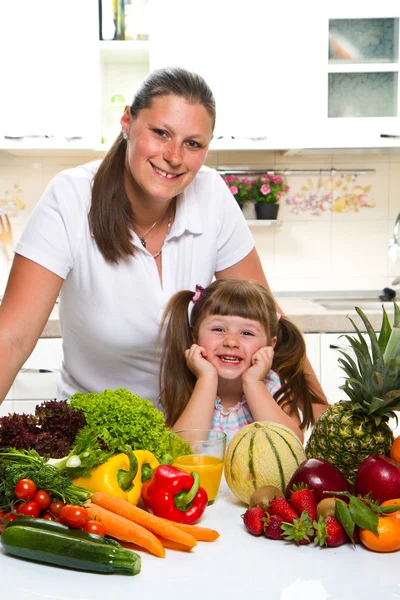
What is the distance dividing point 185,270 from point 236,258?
17 cm

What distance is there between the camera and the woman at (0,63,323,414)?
5.21ft

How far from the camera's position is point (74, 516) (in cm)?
98

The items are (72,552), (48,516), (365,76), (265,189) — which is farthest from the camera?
(265,189)

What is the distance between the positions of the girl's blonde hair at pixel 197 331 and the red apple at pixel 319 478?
659 millimetres

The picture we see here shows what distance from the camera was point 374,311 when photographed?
3.13 m

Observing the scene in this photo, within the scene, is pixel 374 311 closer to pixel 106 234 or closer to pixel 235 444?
pixel 106 234

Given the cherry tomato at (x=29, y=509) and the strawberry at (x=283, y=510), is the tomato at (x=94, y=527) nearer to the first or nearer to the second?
the cherry tomato at (x=29, y=509)

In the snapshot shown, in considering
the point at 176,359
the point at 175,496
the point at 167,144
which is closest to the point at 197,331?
the point at 176,359

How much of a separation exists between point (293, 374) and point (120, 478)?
82cm

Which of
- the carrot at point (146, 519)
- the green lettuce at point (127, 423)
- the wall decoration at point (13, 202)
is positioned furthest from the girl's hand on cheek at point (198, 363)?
the wall decoration at point (13, 202)

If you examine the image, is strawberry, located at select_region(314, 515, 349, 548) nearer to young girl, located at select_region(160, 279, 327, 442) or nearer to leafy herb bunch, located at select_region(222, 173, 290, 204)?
young girl, located at select_region(160, 279, 327, 442)

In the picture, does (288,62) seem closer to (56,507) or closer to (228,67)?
(228,67)

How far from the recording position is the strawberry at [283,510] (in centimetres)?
106

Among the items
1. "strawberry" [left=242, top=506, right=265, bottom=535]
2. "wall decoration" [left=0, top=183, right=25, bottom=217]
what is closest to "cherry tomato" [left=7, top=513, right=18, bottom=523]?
"strawberry" [left=242, top=506, right=265, bottom=535]
